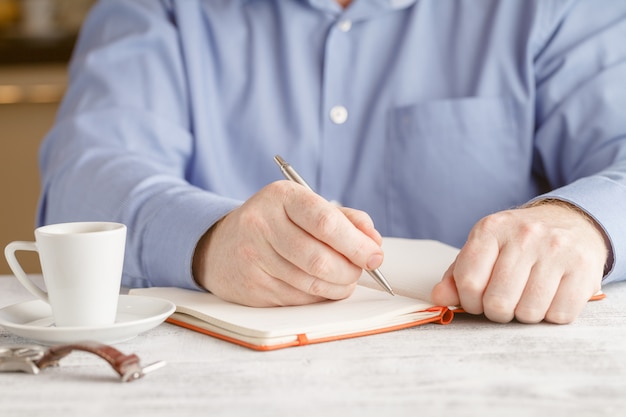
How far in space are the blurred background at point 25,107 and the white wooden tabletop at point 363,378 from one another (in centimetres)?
246

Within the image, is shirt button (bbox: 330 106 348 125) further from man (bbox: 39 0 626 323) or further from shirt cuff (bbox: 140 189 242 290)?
shirt cuff (bbox: 140 189 242 290)

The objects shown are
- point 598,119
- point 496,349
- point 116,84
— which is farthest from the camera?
point 116,84

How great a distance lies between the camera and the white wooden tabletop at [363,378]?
606 mm

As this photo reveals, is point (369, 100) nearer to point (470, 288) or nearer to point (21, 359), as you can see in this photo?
point (470, 288)

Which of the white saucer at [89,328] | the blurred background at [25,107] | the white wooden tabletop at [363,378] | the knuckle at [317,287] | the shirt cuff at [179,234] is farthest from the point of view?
the blurred background at [25,107]

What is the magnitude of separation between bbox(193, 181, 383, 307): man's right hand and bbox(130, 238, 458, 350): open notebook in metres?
0.02

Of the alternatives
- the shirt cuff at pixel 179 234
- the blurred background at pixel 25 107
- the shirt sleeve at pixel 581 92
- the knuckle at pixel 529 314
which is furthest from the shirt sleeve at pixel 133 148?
the blurred background at pixel 25 107

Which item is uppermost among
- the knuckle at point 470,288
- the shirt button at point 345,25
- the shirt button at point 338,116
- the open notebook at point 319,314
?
the shirt button at point 345,25

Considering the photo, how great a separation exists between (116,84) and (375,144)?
46 cm

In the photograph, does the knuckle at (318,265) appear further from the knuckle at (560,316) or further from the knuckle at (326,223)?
the knuckle at (560,316)

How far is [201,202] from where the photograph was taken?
102cm

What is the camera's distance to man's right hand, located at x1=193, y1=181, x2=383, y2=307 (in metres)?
0.84

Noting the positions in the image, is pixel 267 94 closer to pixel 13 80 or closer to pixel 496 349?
pixel 496 349

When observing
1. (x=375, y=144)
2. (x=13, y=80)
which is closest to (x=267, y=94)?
(x=375, y=144)
